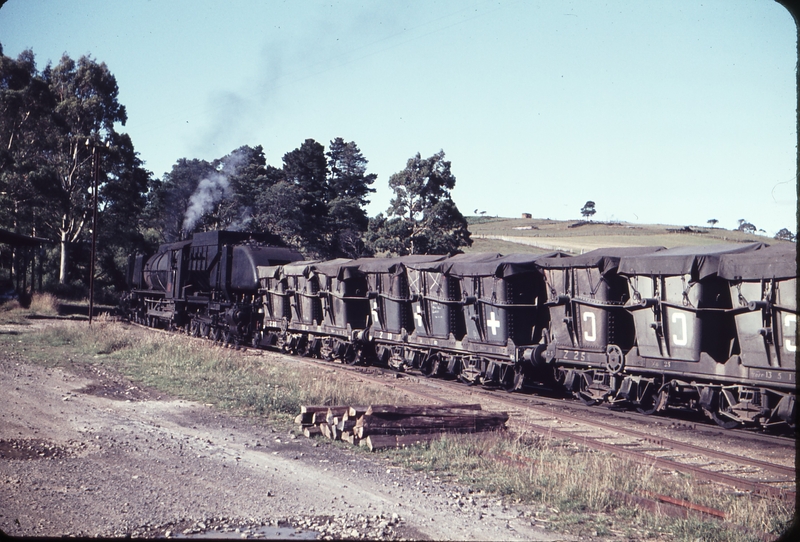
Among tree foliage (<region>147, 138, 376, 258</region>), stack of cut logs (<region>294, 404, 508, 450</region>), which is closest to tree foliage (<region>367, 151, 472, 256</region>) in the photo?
tree foliage (<region>147, 138, 376, 258</region>)

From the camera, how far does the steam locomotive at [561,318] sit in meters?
10.3

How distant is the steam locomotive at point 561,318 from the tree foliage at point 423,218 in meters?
19.9

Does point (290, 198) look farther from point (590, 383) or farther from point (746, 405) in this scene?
point (746, 405)

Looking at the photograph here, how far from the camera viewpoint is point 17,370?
48.9 ft

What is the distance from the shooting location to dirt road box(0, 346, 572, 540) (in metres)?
6.01

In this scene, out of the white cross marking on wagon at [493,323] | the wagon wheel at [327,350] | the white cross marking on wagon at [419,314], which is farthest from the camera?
the wagon wheel at [327,350]

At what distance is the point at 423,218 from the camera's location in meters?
44.4

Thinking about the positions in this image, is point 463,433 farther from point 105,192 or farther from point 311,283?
point 105,192

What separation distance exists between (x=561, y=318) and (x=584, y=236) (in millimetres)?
58709

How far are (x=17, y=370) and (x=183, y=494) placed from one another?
10.3 meters

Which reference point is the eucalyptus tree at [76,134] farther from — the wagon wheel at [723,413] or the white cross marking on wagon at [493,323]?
the wagon wheel at [723,413]

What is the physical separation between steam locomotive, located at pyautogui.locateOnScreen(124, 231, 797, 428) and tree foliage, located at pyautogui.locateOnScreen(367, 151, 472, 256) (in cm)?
1987

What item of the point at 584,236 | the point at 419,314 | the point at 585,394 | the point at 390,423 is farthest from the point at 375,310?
the point at 584,236

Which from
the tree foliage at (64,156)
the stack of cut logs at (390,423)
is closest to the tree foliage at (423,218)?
the tree foliage at (64,156)
